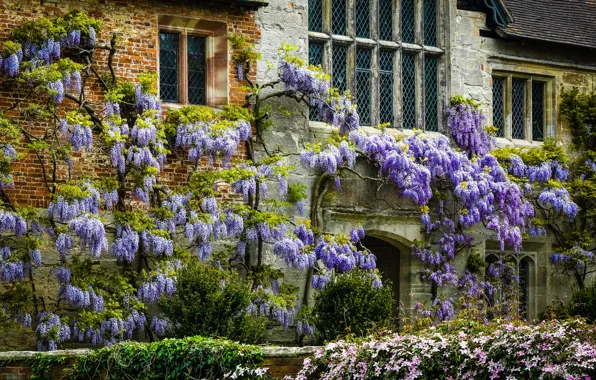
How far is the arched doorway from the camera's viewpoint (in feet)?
67.5

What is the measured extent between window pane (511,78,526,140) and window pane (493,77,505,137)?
218 mm

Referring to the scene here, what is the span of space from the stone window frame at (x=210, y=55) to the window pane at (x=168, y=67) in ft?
0.19

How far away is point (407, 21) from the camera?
67.7ft

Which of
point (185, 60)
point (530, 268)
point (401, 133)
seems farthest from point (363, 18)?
point (530, 268)

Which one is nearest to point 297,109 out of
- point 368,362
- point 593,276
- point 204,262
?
point 204,262

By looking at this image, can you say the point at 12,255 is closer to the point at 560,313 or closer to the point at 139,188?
the point at 139,188

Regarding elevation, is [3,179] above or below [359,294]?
above

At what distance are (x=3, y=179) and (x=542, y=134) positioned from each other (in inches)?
381

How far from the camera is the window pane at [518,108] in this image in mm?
21812

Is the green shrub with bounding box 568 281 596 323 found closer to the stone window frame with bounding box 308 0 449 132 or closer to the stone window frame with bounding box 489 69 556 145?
the stone window frame with bounding box 489 69 556 145

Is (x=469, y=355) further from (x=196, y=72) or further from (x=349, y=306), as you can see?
(x=196, y=72)

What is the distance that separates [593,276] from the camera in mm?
21969

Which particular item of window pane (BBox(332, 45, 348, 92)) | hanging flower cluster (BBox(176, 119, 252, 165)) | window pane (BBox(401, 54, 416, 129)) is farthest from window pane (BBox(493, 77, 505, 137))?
hanging flower cluster (BBox(176, 119, 252, 165))

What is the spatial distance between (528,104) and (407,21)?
268cm
